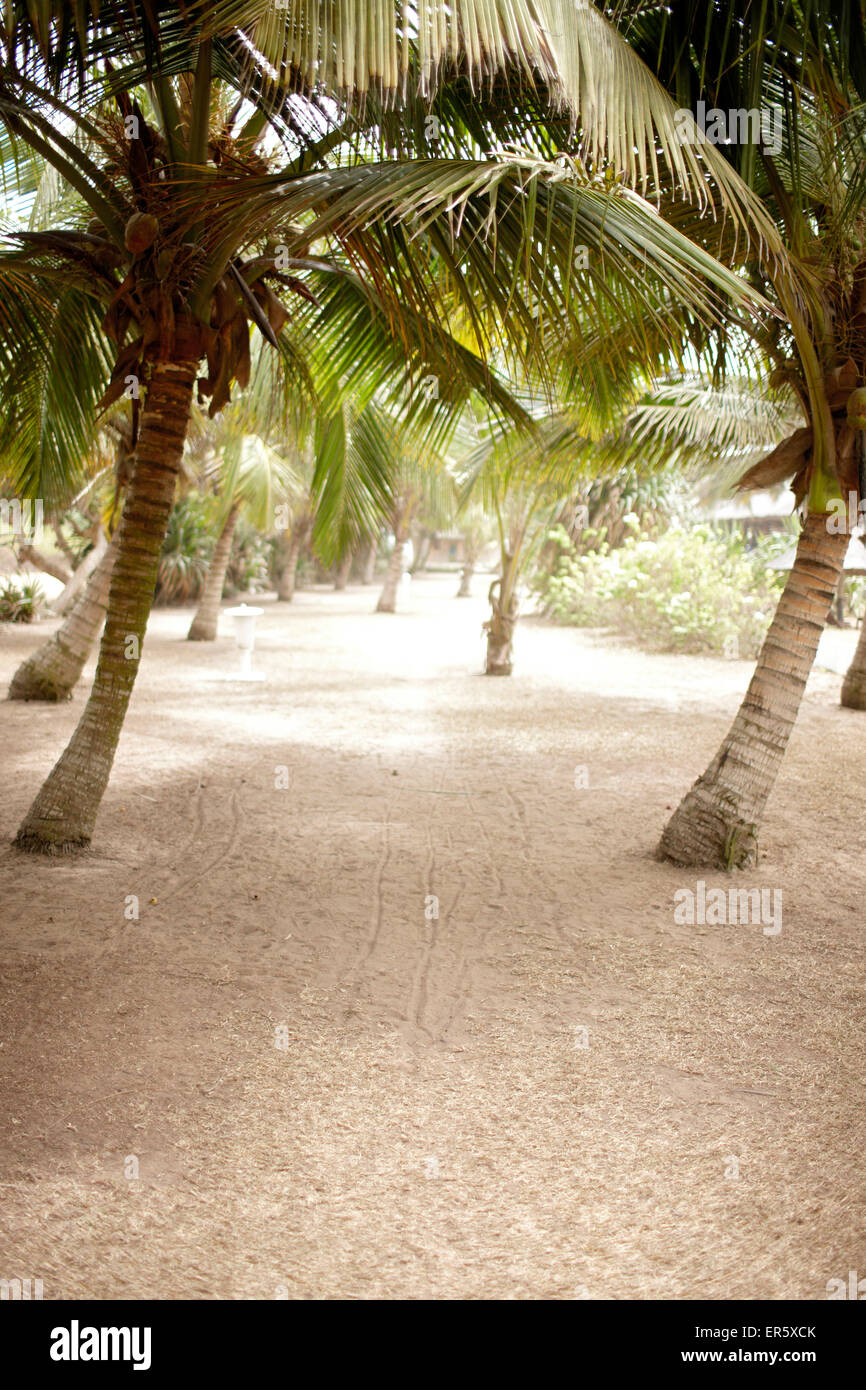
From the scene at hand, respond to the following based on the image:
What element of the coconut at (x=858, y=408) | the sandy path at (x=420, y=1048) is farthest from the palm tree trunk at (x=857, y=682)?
the coconut at (x=858, y=408)

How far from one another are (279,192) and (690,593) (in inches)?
595

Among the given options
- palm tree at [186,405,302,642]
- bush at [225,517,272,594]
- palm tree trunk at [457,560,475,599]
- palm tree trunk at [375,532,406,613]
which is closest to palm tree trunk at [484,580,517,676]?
palm tree at [186,405,302,642]

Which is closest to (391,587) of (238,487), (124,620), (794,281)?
(238,487)

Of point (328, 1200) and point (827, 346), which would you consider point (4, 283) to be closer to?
point (827, 346)

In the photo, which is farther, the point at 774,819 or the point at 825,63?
the point at 774,819

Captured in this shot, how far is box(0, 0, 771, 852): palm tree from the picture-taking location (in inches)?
131

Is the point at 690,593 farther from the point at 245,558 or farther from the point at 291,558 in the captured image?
the point at 245,558

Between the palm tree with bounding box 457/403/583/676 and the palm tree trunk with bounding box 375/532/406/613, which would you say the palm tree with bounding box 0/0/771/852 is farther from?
the palm tree trunk with bounding box 375/532/406/613

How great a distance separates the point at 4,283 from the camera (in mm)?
5711

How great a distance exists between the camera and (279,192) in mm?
3920

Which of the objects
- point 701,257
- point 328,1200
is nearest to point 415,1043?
point 328,1200

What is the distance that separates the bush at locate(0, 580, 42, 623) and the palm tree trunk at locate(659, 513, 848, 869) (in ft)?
53.2

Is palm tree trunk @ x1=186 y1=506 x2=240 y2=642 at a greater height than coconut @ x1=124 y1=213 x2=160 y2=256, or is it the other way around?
coconut @ x1=124 y1=213 x2=160 y2=256
